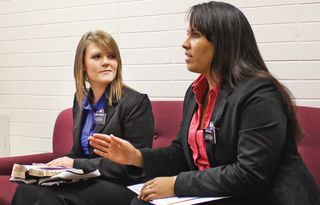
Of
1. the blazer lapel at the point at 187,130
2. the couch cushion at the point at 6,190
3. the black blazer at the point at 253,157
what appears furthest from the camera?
the couch cushion at the point at 6,190

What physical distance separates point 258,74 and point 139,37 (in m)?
1.57

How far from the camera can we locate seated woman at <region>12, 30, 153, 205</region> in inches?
79.7

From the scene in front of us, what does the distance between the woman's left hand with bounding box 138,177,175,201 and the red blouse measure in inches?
8.1

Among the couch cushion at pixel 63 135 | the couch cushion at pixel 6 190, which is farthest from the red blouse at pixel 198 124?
the couch cushion at pixel 63 135

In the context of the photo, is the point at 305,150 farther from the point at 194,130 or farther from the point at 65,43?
the point at 65,43

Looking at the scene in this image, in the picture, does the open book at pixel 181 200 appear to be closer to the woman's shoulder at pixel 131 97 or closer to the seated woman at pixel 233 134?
the seated woman at pixel 233 134

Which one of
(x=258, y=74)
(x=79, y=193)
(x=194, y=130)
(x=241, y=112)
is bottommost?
(x=79, y=193)

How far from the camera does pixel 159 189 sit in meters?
1.58

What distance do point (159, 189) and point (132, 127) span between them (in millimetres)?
718

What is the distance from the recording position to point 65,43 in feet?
11.2

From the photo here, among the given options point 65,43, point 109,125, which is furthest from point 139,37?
point 109,125

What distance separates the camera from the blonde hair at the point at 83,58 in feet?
7.84

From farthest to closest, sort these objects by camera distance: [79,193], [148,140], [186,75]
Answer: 1. [186,75]
2. [148,140]
3. [79,193]

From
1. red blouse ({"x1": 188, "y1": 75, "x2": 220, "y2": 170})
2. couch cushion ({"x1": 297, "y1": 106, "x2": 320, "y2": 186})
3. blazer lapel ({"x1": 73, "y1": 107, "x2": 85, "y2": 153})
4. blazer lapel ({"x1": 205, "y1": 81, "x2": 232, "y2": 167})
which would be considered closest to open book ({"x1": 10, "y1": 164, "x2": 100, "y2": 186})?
blazer lapel ({"x1": 73, "y1": 107, "x2": 85, "y2": 153})
